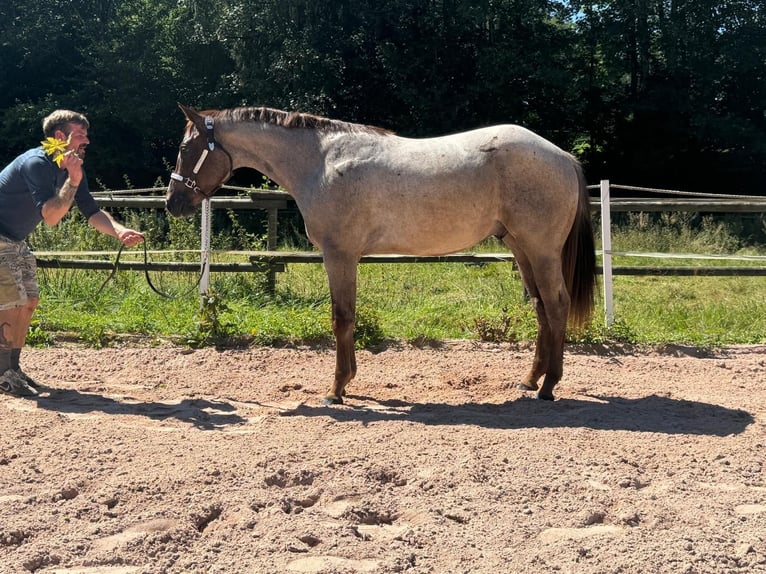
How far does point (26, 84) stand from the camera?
24.0 m

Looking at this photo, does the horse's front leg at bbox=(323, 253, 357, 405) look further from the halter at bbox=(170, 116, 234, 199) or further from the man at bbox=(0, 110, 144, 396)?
the man at bbox=(0, 110, 144, 396)

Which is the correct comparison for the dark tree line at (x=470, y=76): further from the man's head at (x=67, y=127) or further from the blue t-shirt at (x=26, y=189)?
the blue t-shirt at (x=26, y=189)

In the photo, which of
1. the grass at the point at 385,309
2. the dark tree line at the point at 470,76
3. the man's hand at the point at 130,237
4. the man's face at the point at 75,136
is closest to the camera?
the man's face at the point at 75,136

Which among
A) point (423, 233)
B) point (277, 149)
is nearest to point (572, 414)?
point (423, 233)

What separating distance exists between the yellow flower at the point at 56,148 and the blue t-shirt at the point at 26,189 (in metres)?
0.10

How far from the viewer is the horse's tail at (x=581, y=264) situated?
17.5 ft

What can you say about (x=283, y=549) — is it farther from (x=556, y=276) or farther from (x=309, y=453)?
(x=556, y=276)

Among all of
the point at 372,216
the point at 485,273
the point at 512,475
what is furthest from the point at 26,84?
the point at 512,475

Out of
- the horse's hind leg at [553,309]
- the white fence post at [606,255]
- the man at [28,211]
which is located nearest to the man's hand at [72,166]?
the man at [28,211]

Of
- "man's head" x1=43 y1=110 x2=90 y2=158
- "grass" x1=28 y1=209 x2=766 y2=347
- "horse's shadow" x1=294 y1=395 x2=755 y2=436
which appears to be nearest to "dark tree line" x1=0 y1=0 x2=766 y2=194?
"grass" x1=28 y1=209 x2=766 y2=347

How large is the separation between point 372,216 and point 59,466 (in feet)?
8.09

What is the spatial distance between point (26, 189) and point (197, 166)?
3.71 feet

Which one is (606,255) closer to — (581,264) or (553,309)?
Result: (581,264)

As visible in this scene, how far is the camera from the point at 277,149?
5.24 m
